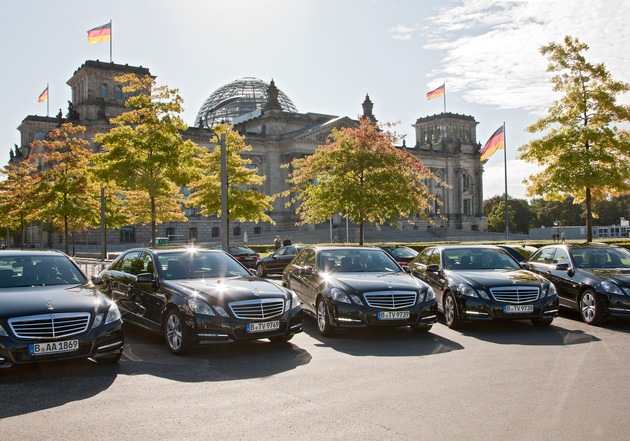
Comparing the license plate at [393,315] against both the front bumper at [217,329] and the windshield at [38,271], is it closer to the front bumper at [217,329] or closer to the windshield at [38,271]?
the front bumper at [217,329]

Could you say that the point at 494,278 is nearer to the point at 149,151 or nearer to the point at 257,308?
the point at 257,308

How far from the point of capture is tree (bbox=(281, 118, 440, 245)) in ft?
89.0

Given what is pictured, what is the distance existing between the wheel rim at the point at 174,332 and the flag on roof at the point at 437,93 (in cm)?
6717

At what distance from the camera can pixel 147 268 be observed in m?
10.8

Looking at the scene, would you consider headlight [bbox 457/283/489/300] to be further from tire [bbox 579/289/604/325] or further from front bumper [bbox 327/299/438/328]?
tire [bbox 579/289/604/325]

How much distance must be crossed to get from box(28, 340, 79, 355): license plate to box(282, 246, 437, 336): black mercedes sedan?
4.55m

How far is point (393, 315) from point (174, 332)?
371cm

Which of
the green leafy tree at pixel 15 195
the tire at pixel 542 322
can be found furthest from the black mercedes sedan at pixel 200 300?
the green leafy tree at pixel 15 195

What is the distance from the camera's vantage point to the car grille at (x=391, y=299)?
34.7ft

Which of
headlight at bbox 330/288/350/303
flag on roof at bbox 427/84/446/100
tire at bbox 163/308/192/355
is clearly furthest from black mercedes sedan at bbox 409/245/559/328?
flag on roof at bbox 427/84/446/100

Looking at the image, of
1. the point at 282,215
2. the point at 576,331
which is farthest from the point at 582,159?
the point at 282,215

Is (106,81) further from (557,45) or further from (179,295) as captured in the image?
(179,295)

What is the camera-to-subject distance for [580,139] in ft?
74.3

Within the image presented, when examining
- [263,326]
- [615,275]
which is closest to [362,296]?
[263,326]
